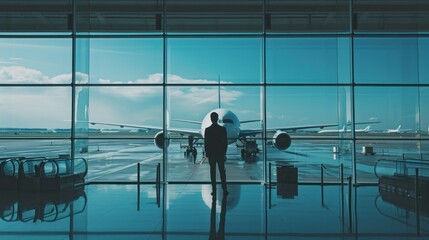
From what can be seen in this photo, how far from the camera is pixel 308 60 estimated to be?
12.8 meters

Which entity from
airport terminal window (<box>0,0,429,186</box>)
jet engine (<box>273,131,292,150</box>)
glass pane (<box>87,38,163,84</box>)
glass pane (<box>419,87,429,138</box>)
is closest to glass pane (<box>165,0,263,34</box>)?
airport terminal window (<box>0,0,429,186</box>)

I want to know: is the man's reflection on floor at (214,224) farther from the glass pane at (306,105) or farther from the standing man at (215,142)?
the glass pane at (306,105)

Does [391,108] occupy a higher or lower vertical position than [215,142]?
higher

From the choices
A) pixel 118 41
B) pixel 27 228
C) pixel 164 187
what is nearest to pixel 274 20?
pixel 118 41

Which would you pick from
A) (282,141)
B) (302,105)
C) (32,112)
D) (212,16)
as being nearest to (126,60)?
(212,16)

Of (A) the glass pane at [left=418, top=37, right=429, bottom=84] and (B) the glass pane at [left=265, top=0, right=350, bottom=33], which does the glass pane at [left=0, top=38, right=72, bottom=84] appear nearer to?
(B) the glass pane at [left=265, top=0, right=350, bottom=33]

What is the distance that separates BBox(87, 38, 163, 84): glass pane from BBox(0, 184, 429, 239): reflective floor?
384 centimetres

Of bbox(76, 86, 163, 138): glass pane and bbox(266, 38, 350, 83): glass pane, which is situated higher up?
bbox(266, 38, 350, 83): glass pane

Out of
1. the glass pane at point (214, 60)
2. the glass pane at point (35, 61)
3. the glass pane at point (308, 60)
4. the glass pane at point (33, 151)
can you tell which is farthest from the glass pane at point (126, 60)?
the glass pane at point (308, 60)

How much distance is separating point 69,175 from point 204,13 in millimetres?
6494

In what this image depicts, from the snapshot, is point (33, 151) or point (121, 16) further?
point (33, 151)

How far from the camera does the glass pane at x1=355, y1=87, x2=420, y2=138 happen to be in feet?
38.0

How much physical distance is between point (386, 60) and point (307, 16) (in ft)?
9.64

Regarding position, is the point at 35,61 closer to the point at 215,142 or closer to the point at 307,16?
Answer: the point at 215,142
